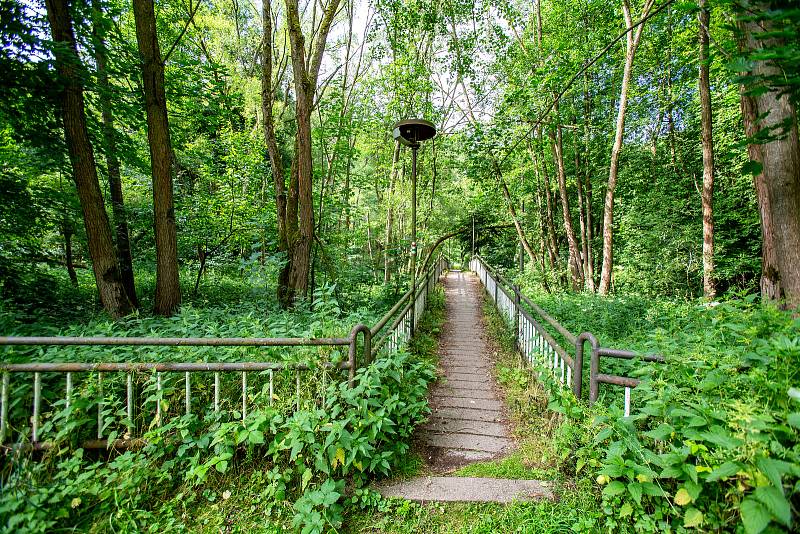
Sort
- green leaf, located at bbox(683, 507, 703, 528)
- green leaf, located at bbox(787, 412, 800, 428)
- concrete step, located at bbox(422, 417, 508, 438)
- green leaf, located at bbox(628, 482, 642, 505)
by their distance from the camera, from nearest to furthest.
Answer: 1. green leaf, located at bbox(787, 412, 800, 428)
2. green leaf, located at bbox(683, 507, 703, 528)
3. green leaf, located at bbox(628, 482, 642, 505)
4. concrete step, located at bbox(422, 417, 508, 438)

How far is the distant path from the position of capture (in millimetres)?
3355

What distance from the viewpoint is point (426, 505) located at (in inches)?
104

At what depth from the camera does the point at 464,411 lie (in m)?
4.18

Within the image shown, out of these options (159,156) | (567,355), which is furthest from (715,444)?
(159,156)

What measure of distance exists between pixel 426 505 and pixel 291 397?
143 cm

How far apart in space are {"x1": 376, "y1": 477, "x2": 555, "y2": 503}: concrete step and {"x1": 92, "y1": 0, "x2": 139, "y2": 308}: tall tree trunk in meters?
5.47

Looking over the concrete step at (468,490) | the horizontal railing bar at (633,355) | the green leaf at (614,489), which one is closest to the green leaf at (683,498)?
the green leaf at (614,489)

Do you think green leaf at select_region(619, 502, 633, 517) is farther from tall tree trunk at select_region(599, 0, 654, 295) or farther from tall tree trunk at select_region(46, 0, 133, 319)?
tall tree trunk at select_region(599, 0, 654, 295)

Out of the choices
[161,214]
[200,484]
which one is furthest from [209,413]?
[161,214]

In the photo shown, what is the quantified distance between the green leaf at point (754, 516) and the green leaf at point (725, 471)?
11 cm

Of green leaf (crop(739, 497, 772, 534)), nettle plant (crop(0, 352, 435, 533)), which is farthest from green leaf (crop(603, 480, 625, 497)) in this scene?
nettle plant (crop(0, 352, 435, 533))

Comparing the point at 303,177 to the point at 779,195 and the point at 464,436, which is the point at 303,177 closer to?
the point at 464,436

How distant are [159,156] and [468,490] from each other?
657 centimetres

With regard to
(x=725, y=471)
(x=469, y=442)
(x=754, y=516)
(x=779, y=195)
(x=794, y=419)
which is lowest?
(x=469, y=442)
